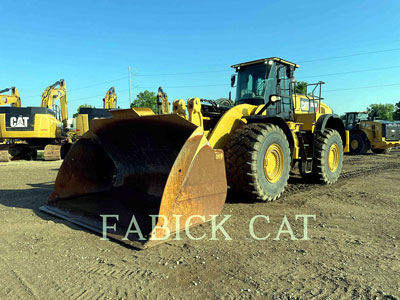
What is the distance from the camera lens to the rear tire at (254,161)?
450cm

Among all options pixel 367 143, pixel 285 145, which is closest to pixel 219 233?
pixel 285 145

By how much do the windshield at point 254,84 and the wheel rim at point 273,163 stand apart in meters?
1.31

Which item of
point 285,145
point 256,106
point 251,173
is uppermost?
point 256,106

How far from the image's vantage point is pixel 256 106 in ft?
18.7

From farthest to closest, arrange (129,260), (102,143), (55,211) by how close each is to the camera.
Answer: (102,143) < (55,211) < (129,260)

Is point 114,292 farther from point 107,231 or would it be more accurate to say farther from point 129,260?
point 107,231

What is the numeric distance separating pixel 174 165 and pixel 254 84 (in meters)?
3.66

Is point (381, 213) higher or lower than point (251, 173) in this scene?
lower

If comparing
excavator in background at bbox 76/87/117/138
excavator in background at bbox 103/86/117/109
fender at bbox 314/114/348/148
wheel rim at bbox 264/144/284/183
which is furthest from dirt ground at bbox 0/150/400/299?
excavator in background at bbox 103/86/117/109

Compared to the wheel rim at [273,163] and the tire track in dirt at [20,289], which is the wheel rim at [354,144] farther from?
the tire track in dirt at [20,289]

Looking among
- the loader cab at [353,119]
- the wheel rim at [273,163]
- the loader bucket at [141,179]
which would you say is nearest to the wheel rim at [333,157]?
the wheel rim at [273,163]

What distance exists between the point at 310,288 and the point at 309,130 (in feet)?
15.7

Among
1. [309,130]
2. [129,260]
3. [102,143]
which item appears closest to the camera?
[129,260]

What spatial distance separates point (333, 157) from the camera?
7.25 meters
